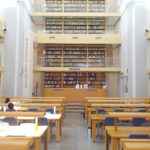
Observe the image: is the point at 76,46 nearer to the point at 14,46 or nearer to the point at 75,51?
the point at 75,51

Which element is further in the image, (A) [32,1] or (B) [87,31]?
(B) [87,31]

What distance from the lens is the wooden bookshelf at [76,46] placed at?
1867 cm

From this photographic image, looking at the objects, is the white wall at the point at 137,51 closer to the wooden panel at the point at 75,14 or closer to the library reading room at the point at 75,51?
the library reading room at the point at 75,51

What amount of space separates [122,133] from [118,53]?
1478 centimetres

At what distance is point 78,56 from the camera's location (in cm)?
1972

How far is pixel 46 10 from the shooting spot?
19922mm

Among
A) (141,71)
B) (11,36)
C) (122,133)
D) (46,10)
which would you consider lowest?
(122,133)

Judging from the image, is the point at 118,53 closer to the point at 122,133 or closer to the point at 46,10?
the point at 46,10

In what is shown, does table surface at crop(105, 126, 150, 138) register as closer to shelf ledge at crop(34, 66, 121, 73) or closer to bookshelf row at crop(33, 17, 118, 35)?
shelf ledge at crop(34, 66, 121, 73)

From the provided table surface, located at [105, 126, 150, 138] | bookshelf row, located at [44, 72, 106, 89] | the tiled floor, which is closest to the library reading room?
bookshelf row, located at [44, 72, 106, 89]

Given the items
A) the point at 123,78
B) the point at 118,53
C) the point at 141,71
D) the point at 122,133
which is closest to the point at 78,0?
the point at 118,53

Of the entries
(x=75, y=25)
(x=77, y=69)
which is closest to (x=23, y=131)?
(x=77, y=69)

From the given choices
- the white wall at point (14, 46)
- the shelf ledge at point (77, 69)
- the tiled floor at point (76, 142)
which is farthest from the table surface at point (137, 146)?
the shelf ledge at point (77, 69)

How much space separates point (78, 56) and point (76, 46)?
1.85ft
